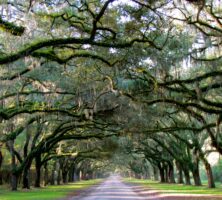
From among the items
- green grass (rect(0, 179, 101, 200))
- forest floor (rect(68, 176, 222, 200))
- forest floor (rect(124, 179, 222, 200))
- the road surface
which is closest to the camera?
forest floor (rect(124, 179, 222, 200))

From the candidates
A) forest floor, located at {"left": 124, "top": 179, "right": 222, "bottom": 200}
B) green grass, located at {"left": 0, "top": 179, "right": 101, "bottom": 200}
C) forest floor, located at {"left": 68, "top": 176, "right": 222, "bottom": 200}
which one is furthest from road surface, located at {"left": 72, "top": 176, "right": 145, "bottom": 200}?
green grass, located at {"left": 0, "top": 179, "right": 101, "bottom": 200}

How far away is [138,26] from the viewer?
45.9ft

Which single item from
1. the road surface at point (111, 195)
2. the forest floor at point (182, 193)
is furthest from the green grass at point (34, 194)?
the forest floor at point (182, 193)

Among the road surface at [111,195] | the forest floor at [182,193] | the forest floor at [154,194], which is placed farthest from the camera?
the road surface at [111,195]

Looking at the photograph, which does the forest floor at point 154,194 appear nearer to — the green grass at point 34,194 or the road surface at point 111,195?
the road surface at point 111,195

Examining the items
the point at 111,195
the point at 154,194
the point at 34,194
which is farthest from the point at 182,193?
the point at 34,194

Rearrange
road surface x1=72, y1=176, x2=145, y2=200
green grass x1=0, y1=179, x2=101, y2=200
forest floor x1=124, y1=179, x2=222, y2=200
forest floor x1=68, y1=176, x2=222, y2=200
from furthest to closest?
green grass x1=0, y1=179, x2=101, y2=200 < road surface x1=72, y1=176, x2=145, y2=200 < forest floor x1=68, y1=176, x2=222, y2=200 < forest floor x1=124, y1=179, x2=222, y2=200

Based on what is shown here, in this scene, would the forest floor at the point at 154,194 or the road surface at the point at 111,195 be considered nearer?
the forest floor at the point at 154,194

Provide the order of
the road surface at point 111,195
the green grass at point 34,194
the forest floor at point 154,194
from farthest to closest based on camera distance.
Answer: the green grass at point 34,194 → the road surface at point 111,195 → the forest floor at point 154,194

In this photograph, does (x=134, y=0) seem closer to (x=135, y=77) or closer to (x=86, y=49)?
(x=86, y=49)

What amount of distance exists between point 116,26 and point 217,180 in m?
59.0

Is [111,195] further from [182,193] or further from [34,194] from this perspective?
[34,194]

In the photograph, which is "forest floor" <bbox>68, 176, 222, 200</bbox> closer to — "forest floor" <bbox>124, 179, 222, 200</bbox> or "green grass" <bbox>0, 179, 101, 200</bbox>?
"forest floor" <bbox>124, 179, 222, 200</bbox>

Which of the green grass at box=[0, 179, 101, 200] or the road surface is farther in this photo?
the green grass at box=[0, 179, 101, 200]
